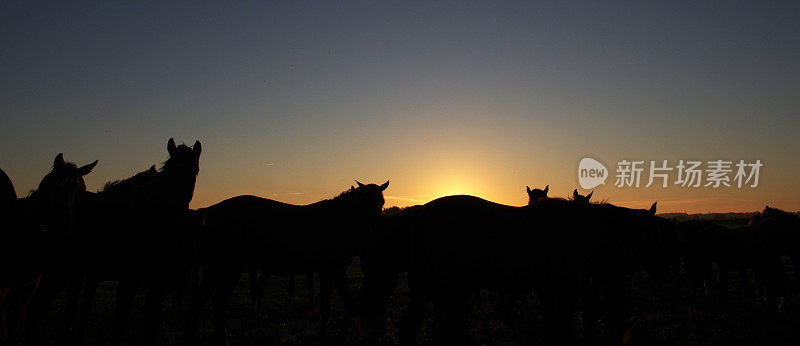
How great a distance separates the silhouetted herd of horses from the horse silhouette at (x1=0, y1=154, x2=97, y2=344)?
0.01m

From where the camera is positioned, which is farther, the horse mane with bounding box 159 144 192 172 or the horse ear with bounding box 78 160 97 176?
the horse mane with bounding box 159 144 192 172

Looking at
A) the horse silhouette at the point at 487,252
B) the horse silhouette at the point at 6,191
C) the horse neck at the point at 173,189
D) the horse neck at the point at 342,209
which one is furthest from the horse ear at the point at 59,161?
the horse neck at the point at 342,209

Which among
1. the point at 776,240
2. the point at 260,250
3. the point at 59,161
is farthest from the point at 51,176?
the point at 776,240

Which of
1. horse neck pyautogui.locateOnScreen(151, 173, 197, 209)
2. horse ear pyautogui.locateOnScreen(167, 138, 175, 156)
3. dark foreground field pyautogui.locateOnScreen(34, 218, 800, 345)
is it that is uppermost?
horse ear pyautogui.locateOnScreen(167, 138, 175, 156)

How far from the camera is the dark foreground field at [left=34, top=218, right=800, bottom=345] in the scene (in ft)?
26.6

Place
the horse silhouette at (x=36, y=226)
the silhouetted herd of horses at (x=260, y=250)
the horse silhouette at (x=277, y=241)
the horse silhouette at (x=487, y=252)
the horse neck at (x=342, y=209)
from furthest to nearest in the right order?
the horse neck at (x=342, y=209), the horse silhouette at (x=277, y=241), the horse silhouette at (x=487, y=252), the silhouetted herd of horses at (x=260, y=250), the horse silhouette at (x=36, y=226)

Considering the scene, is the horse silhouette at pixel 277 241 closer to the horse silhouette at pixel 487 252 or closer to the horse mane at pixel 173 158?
the horse mane at pixel 173 158

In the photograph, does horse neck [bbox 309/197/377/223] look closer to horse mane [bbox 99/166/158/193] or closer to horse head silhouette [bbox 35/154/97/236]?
horse mane [bbox 99/166/158/193]

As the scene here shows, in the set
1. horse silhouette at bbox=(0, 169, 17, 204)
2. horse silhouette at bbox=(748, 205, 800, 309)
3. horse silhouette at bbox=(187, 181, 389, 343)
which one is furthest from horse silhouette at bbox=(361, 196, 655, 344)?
horse silhouette at bbox=(748, 205, 800, 309)

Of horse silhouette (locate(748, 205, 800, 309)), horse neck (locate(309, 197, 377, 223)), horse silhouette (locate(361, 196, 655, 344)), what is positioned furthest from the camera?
horse silhouette (locate(748, 205, 800, 309))

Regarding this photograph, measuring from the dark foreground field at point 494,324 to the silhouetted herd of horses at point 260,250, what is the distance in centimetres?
115

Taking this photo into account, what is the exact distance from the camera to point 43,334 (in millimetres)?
7863

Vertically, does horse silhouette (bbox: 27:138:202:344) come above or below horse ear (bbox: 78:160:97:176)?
below

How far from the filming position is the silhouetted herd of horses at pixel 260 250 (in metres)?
Result: 4.13
